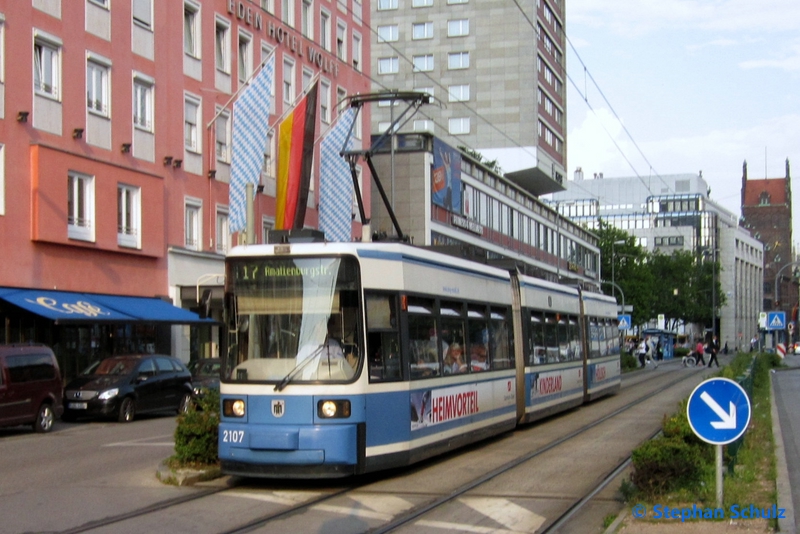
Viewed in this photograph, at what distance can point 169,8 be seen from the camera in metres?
35.2

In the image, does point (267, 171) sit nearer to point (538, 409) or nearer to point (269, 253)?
point (538, 409)

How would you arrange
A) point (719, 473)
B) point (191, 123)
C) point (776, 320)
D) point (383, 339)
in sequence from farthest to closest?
point (776, 320), point (191, 123), point (383, 339), point (719, 473)

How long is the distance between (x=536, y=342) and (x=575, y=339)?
4.41 metres

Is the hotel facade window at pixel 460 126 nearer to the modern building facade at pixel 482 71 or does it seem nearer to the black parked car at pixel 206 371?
the modern building facade at pixel 482 71

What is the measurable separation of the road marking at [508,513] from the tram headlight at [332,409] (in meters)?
1.62

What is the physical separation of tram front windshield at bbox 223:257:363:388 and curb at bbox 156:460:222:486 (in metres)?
1.33

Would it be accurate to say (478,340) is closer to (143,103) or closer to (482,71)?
(143,103)

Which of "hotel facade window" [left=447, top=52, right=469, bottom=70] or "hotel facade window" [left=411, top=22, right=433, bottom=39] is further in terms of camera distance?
"hotel facade window" [left=411, top=22, right=433, bottom=39]

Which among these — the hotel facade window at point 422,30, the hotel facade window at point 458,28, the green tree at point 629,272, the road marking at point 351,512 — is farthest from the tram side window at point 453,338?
the green tree at point 629,272

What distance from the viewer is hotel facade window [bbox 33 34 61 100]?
28.7 m

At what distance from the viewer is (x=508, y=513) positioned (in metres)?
10.4

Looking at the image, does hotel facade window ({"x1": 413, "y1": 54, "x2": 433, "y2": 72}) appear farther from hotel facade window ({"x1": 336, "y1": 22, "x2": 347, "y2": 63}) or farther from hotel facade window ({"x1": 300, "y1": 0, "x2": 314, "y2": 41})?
hotel facade window ({"x1": 300, "y1": 0, "x2": 314, "y2": 41})

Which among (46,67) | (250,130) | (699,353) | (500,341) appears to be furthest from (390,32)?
(500,341)

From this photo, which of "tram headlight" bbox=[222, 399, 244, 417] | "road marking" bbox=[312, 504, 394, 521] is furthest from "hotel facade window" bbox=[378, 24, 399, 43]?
"road marking" bbox=[312, 504, 394, 521]
